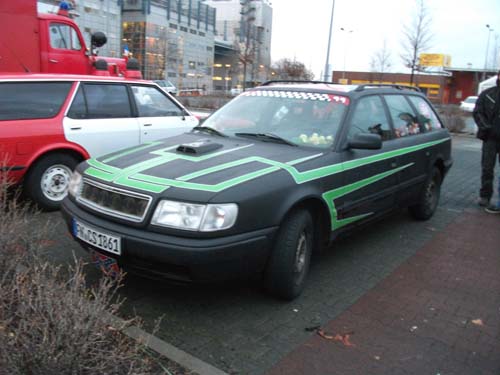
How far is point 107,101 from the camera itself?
6434 mm

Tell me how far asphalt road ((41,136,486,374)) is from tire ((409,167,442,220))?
714 millimetres

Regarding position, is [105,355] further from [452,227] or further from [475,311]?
[452,227]

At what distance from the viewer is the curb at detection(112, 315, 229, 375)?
9.11ft

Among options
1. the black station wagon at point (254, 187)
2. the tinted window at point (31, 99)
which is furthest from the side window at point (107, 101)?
the black station wagon at point (254, 187)

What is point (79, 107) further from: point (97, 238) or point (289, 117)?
point (97, 238)

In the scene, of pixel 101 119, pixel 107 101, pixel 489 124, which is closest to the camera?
pixel 101 119

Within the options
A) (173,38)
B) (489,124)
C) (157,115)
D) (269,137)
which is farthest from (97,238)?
(173,38)

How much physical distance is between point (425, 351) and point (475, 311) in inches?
35.5

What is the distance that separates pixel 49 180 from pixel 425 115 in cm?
475

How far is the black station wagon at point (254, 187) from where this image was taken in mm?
3152

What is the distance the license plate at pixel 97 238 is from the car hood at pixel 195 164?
1.18ft

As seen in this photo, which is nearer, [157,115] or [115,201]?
[115,201]

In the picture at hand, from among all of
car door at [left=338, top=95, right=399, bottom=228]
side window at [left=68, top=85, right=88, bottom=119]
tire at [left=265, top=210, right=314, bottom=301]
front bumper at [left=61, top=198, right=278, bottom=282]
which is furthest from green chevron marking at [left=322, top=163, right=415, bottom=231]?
side window at [left=68, top=85, right=88, bottom=119]

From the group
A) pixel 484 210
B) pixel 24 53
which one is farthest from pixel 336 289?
pixel 24 53
